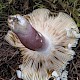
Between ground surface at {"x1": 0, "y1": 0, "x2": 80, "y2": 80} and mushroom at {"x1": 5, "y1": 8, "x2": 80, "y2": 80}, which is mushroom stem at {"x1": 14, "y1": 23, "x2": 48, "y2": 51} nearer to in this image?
mushroom at {"x1": 5, "y1": 8, "x2": 80, "y2": 80}

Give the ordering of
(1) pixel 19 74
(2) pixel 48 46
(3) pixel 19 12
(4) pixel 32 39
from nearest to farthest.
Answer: (4) pixel 32 39
(2) pixel 48 46
(1) pixel 19 74
(3) pixel 19 12

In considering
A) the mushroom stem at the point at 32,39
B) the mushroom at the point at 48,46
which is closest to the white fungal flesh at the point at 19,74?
the mushroom at the point at 48,46

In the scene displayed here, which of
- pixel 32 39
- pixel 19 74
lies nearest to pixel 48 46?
pixel 32 39

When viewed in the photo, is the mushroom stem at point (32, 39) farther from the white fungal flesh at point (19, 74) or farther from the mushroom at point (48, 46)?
the white fungal flesh at point (19, 74)

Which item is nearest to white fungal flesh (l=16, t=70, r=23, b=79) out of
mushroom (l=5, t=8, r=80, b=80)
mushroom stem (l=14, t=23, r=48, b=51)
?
mushroom (l=5, t=8, r=80, b=80)

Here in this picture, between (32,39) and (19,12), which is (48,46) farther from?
(19,12)

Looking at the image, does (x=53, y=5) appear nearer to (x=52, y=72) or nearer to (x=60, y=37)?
(x=60, y=37)

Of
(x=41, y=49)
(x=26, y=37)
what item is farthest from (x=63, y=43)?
(x=26, y=37)
